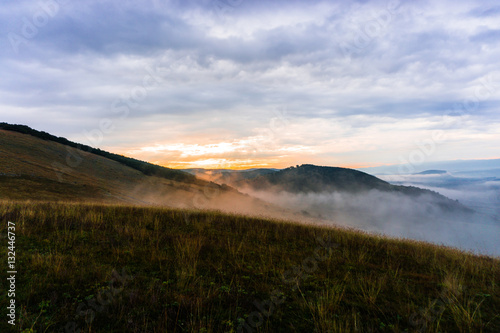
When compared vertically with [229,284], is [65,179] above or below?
above

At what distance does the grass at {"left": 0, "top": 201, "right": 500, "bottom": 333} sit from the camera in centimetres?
386

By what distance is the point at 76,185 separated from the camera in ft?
93.0

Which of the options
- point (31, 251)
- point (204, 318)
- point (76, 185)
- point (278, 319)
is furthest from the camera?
point (76, 185)

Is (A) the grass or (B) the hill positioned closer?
(A) the grass

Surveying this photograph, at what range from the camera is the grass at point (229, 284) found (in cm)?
386

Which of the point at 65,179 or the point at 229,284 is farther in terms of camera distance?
the point at 65,179

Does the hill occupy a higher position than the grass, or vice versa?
the hill

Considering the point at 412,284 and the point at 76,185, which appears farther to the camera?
the point at 76,185

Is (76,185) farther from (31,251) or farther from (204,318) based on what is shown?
(204,318)

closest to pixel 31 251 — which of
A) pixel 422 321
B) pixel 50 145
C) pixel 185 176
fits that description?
pixel 422 321

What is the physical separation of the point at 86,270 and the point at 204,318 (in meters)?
3.31

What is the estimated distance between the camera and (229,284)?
5125mm

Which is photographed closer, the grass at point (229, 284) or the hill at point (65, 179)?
the grass at point (229, 284)

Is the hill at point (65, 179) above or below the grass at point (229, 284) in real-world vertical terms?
above
